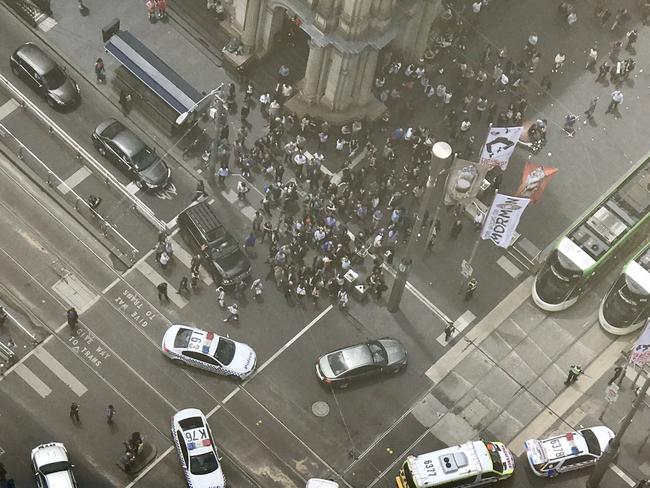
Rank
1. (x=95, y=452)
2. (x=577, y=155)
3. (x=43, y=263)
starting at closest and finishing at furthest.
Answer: (x=95, y=452)
(x=43, y=263)
(x=577, y=155)

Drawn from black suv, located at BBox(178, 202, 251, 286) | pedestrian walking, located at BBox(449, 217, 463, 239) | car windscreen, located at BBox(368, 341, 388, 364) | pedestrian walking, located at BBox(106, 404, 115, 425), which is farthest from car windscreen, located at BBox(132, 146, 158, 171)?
pedestrian walking, located at BBox(449, 217, 463, 239)

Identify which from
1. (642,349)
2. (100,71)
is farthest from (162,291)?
(642,349)

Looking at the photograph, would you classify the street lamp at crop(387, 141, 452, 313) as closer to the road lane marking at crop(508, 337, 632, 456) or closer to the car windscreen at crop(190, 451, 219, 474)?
the road lane marking at crop(508, 337, 632, 456)

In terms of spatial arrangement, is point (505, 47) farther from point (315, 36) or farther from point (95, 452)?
point (95, 452)

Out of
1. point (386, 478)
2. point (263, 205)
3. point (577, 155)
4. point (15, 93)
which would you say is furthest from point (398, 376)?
point (15, 93)

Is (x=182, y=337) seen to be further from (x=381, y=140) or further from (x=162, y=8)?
→ (x=162, y=8)

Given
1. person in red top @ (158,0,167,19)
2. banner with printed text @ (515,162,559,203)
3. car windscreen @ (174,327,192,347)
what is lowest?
banner with printed text @ (515,162,559,203)

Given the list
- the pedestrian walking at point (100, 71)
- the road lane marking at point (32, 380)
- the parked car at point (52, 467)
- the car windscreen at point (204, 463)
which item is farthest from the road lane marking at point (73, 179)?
the car windscreen at point (204, 463)
